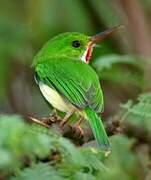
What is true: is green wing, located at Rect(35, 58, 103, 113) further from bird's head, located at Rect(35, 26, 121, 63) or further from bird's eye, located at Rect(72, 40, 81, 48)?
bird's eye, located at Rect(72, 40, 81, 48)

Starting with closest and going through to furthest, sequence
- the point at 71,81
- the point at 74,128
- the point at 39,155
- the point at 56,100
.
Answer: the point at 39,155, the point at 74,128, the point at 56,100, the point at 71,81

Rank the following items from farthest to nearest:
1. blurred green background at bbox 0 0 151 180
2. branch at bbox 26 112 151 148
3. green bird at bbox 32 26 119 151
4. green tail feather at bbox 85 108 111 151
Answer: blurred green background at bbox 0 0 151 180, green bird at bbox 32 26 119 151, green tail feather at bbox 85 108 111 151, branch at bbox 26 112 151 148

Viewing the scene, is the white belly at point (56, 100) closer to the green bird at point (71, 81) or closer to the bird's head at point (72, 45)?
the green bird at point (71, 81)

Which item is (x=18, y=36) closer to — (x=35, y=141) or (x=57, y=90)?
(x=57, y=90)

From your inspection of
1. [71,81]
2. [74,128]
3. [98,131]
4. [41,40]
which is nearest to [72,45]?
[71,81]

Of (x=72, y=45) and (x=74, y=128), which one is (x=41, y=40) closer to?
(x=72, y=45)

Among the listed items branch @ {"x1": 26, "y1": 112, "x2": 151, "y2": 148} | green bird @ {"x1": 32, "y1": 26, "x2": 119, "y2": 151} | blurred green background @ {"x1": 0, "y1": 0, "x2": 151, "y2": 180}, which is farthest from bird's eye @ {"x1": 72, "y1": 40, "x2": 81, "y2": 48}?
blurred green background @ {"x1": 0, "y1": 0, "x2": 151, "y2": 180}

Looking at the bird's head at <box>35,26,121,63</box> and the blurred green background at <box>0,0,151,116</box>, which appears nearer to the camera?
the bird's head at <box>35,26,121,63</box>

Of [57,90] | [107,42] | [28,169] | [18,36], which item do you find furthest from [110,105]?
[28,169]
